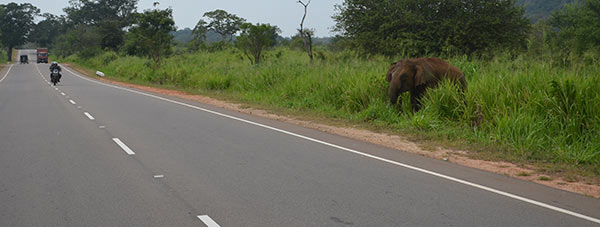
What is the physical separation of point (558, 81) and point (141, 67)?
37.1 m

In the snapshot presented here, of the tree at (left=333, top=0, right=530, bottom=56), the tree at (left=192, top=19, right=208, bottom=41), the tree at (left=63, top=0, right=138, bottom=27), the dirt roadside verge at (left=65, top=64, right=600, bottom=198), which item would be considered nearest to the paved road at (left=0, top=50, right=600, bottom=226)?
the dirt roadside verge at (left=65, top=64, right=600, bottom=198)

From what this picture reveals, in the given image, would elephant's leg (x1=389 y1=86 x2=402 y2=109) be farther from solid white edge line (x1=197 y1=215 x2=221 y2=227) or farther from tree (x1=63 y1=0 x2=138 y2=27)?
tree (x1=63 y1=0 x2=138 y2=27)

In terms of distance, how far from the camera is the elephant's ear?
12945mm

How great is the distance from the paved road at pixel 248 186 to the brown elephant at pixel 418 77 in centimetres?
283

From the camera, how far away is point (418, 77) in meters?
13.0

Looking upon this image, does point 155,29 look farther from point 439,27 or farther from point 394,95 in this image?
point 394,95

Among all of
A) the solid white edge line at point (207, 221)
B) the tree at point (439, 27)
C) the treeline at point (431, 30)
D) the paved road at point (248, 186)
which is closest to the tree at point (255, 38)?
the treeline at point (431, 30)

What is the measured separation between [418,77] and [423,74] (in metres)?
0.14

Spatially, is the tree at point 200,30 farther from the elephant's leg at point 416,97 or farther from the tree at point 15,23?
the elephant's leg at point 416,97

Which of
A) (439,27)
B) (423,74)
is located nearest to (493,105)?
(423,74)

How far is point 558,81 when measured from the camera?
10.7m

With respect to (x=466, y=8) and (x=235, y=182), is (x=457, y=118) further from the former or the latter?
(x=466, y=8)

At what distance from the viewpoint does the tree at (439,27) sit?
90.1 ft

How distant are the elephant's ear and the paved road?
125 inches
